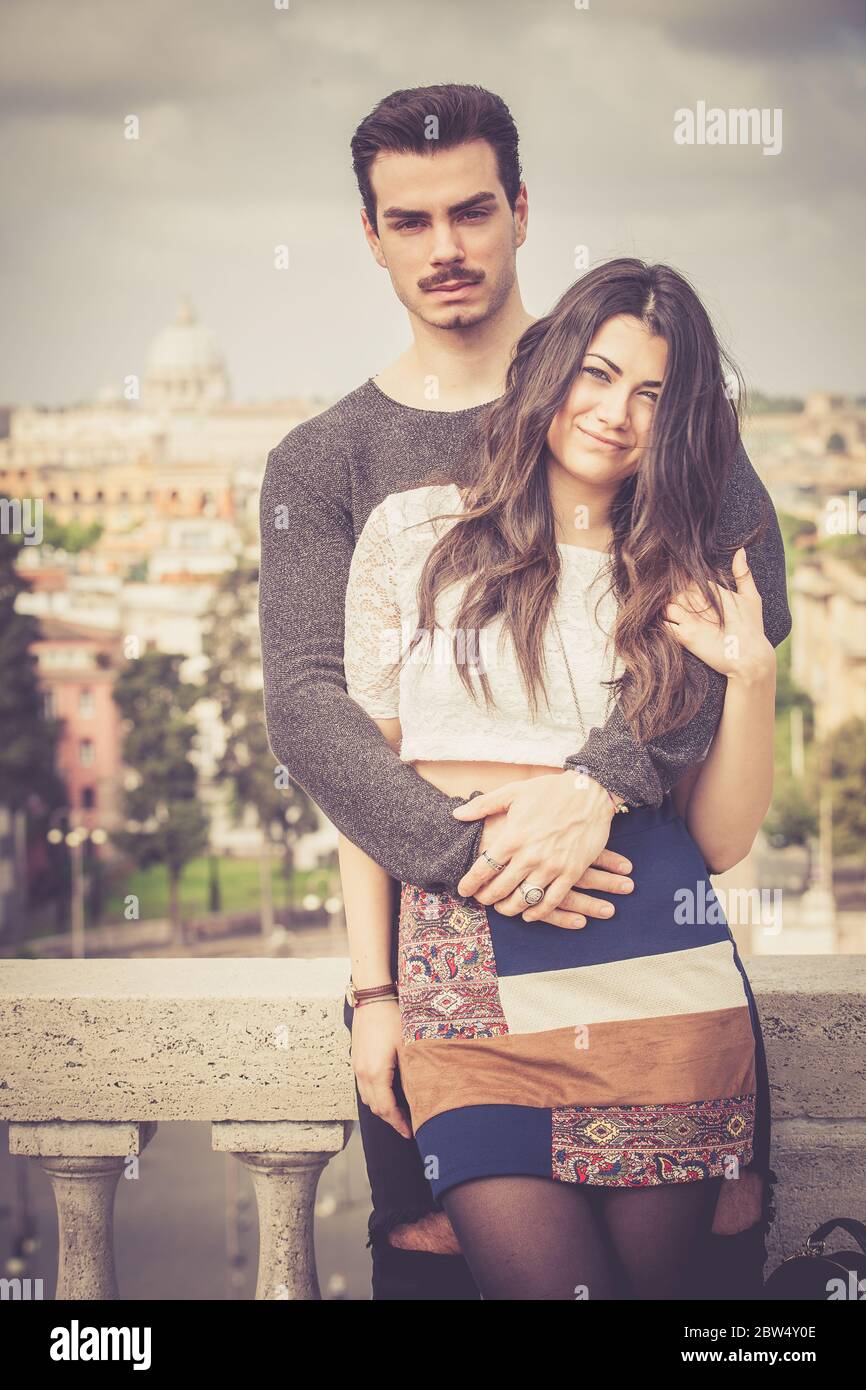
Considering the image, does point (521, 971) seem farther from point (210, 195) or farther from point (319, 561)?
point (210, 195)

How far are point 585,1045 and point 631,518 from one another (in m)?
0.54

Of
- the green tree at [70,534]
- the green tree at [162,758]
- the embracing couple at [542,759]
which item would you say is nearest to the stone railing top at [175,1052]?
the embracing couple at [542,759]

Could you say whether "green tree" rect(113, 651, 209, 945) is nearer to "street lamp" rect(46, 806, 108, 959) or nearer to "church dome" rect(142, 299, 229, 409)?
"street lamp" rect(46, 806, 108, 959)

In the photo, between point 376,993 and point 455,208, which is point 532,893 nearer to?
point 376,993

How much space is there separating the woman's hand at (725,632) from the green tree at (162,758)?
107 feet

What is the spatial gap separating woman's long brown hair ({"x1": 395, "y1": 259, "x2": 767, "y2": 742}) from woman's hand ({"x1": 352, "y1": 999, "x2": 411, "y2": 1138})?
0.36 meters

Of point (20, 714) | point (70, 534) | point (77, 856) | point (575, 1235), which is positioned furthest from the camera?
point (70, 534)

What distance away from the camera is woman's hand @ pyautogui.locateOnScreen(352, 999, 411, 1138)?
1.72 meters

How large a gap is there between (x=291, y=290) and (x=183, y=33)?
294 inches

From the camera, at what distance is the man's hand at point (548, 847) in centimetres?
160

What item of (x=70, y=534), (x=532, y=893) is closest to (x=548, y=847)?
(x=532, y=893)

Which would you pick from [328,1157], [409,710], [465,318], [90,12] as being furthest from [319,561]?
[90,12]

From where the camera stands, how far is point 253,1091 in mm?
1979

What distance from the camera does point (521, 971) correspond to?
1.61m
